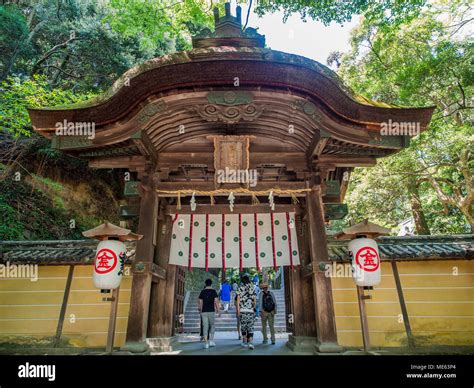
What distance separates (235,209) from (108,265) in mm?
2952

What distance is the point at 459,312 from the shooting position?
602cm

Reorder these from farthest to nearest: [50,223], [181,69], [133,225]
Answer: [133,225] < [50,223] < [181,69]

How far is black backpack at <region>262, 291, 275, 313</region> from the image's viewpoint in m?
7.66

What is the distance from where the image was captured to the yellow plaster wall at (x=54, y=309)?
596 cm

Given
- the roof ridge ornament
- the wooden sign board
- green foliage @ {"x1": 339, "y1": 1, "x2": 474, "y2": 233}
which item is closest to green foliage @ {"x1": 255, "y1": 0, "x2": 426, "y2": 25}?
green foliage @ {"x1": 339, "y1": 1, "x2": 474, "y2": 233}

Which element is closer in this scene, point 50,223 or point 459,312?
point 459,312

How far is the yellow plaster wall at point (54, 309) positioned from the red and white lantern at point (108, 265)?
3.89ft

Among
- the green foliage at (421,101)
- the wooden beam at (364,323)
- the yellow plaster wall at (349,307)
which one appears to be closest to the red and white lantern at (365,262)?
the wooden beam at (364,323)

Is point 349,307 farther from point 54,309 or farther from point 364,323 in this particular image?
point 54,309

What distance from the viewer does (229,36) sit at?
5887mm

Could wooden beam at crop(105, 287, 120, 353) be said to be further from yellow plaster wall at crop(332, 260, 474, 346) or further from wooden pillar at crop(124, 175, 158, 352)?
yellow plaster wall at crop(332, 260, 474, 346)

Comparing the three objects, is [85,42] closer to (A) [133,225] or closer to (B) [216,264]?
(A) [133,225]
